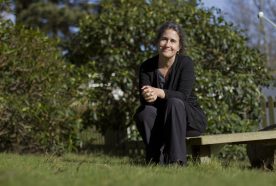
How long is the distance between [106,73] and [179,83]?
158 inches

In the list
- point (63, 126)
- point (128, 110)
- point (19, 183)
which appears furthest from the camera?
point (128, 110)

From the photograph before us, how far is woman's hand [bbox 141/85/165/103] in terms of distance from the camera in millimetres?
4957

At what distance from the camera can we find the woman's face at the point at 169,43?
5.41 m

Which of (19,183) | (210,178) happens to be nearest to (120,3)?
(210,178)

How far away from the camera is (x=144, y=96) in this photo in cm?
503

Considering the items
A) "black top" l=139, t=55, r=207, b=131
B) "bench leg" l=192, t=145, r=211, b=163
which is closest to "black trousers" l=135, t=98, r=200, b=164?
"black top" l=139, t=55, r=207, b=131

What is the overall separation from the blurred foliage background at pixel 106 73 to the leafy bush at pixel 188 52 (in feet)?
0.06

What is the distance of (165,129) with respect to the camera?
4.90 meters

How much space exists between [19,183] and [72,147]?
19.0 ft

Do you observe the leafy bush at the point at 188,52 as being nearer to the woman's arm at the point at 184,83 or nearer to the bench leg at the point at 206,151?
the woman's arm at the point at 184,83

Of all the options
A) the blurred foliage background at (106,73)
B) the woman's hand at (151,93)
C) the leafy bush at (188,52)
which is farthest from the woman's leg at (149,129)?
the leafy bush at (188,52)

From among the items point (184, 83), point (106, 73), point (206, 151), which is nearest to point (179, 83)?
point (184, 83)

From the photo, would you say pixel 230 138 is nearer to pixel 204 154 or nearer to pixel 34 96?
pixel 204 154

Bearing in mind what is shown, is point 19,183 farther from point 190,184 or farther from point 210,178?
point 210,178
